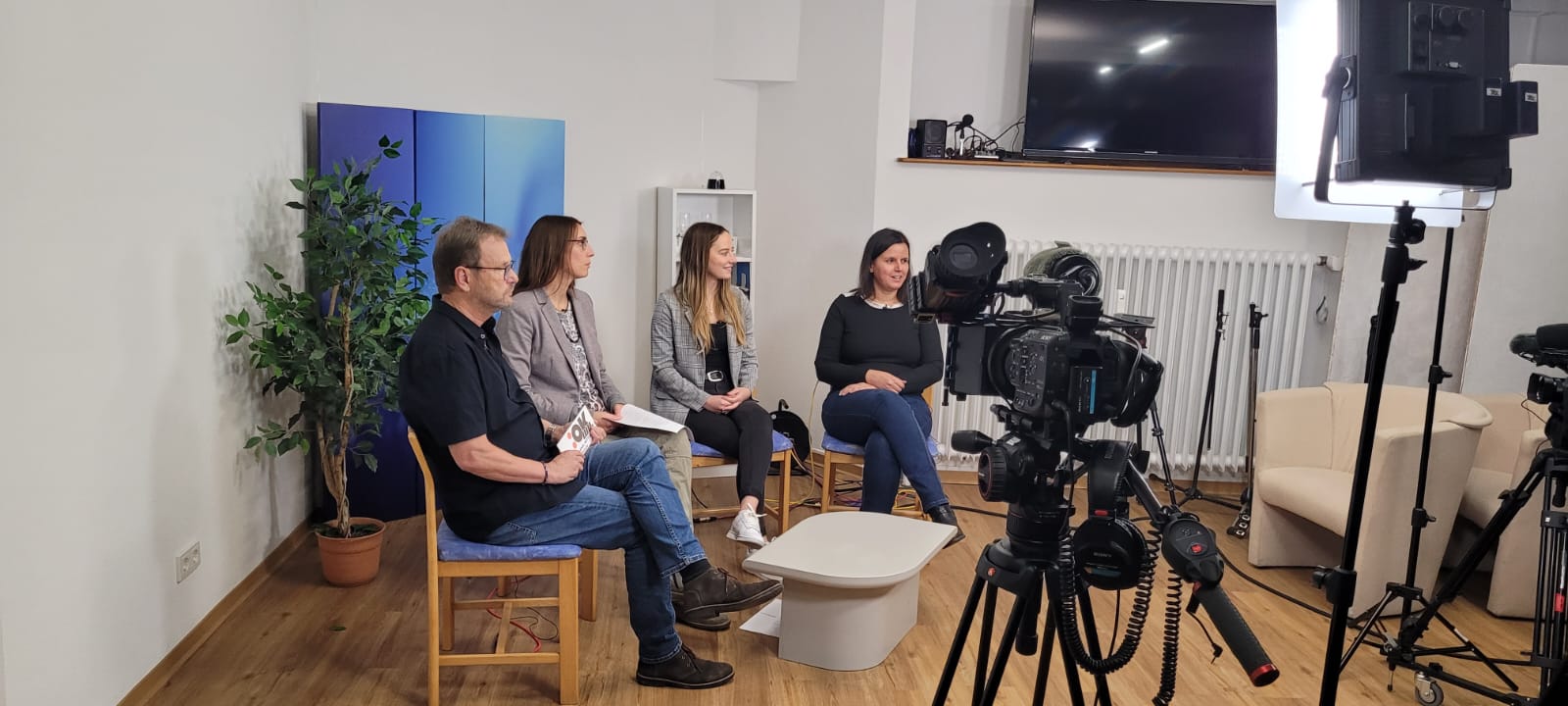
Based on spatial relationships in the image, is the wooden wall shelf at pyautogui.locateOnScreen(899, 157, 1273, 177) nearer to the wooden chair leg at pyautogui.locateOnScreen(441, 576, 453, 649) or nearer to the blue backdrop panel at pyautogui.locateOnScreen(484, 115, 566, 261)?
the blue backdrop panel at pyautogui.locateOnScreen(484, 115, 566, 261)

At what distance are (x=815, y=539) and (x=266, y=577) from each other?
1.76 m

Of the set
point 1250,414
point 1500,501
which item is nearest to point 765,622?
point 1500,501

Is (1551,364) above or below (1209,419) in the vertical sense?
above

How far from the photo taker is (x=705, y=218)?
195 inches

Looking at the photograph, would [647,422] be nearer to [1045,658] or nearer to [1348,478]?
[1045,658]

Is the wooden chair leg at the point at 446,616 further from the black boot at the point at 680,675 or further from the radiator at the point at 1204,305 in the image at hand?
the radiator at the point at 1204,305

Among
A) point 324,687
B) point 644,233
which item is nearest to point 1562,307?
point 644,233

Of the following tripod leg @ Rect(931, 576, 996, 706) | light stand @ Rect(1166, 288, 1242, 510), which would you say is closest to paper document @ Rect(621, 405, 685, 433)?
tripod leg @ Rect(931, 576, 996, 706)

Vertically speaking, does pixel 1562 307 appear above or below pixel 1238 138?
below

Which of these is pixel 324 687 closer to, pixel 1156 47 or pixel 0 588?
pixel 0 588

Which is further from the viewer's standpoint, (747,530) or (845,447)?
(845,447)

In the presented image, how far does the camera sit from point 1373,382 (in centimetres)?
156

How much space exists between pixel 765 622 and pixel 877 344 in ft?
3.90

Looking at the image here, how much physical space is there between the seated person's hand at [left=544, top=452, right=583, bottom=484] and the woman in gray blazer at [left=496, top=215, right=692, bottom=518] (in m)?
0.58
